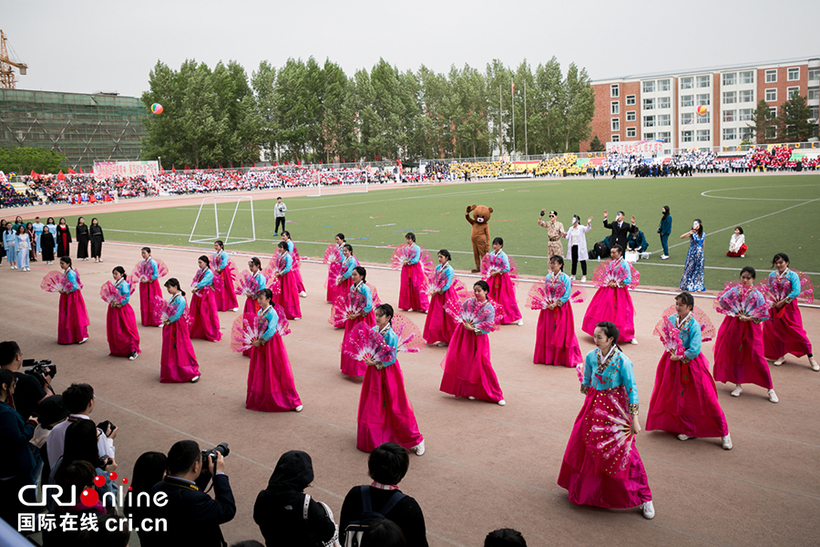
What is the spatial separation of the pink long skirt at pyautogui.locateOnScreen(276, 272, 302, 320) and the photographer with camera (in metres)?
9.44

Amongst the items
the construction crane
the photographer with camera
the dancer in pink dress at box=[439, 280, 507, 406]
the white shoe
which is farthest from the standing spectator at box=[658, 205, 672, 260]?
the construction crane

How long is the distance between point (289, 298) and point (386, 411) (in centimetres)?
708

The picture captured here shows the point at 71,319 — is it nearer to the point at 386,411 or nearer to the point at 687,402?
the point at 386,411

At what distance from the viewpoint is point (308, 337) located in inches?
468

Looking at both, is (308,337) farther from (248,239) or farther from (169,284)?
(248,239)

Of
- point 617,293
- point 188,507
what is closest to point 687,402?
point 617,293

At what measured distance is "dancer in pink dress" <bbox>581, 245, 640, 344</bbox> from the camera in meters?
10.2

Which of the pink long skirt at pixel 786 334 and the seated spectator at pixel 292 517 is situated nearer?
the seated spectator at pixel 292 517

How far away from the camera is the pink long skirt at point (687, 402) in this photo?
21.7 ft

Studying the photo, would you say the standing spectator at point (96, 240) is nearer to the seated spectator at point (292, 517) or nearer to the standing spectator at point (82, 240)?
the standing spectator at point (82, 240)

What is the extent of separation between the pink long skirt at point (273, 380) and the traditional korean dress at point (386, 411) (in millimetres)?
1751

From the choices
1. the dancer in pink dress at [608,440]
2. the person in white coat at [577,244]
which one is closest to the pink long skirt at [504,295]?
the person in white coat at [577,244]

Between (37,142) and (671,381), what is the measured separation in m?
104

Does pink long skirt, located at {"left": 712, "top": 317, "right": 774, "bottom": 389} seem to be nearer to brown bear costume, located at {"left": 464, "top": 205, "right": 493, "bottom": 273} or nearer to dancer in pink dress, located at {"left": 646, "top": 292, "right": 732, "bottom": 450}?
dancer in pink dress, located at {"left": 646, "top": 292, "right": 732, "bottom": 450}
